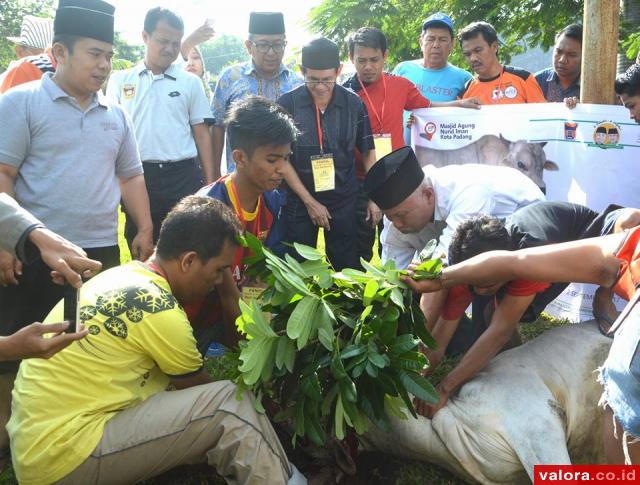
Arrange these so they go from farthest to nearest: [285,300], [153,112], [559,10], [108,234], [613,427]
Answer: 1. [559,10]
2. [153,112]
3. [108,234]
4. [285,300]
5. [613,427]

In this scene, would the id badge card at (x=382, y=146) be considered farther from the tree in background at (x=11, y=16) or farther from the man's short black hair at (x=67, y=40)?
the tree in background at (x=11, y=16)

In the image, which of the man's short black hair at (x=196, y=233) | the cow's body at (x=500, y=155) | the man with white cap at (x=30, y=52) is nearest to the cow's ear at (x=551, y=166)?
the cow's body at (x=500, y=155)

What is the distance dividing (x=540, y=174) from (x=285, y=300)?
2.92m

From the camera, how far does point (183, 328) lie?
2717mm

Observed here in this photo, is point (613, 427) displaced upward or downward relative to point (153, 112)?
downward

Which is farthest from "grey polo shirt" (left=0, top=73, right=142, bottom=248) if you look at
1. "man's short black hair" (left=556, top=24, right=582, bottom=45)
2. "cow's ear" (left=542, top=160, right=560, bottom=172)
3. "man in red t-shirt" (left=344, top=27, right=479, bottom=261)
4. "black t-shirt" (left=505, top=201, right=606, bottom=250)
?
"man's short black hair" (left=556, top=24, right=582, bottom=45)

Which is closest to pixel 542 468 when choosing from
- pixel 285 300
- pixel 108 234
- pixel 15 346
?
pixel 285 300

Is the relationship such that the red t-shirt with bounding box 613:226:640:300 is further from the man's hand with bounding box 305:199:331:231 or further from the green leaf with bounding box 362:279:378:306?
the man's hand with bounding box 305:199:331:231

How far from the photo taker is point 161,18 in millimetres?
4906

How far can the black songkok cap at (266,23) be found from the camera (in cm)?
498

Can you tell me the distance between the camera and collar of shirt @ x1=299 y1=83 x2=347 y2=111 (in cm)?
469

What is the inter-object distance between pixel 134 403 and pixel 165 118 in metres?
2.86

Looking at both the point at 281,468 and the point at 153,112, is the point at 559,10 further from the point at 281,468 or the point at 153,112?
the point at 281,468

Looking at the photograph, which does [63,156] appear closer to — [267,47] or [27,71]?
[27,71]
